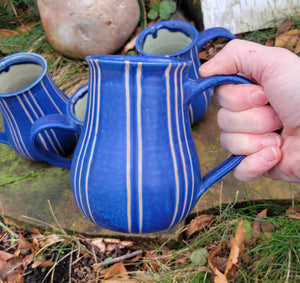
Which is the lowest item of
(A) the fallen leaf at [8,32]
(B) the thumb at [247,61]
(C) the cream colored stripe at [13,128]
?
(A) the fallen leaf at [8,32]

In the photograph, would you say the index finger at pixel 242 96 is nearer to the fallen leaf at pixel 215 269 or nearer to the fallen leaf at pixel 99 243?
the fallen leaf at pixel 215 269

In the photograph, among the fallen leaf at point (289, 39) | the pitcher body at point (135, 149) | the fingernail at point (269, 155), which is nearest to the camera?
the pitcher body at point (135, 149)

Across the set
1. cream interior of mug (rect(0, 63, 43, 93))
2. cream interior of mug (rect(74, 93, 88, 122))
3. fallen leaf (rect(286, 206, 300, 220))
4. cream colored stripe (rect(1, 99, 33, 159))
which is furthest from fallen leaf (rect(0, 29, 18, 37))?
fallen leaf (rect(286, 206, 300, 220))

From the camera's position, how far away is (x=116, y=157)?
0.80 meters

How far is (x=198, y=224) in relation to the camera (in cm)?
133

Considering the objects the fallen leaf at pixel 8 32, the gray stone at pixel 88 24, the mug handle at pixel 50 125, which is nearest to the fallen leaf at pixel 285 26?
the gray stone at pixel 88 24

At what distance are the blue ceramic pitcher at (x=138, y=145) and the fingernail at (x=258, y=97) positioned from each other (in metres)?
0.06

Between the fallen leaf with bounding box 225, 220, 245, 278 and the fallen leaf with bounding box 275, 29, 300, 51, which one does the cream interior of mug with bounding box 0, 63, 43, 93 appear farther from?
the fallen leaf with bounding box 275, 29, 300, 51

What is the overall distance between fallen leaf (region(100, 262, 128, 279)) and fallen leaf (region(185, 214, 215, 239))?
265 mm

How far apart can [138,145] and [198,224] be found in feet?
2.12

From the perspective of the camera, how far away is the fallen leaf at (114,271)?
49.7 inches

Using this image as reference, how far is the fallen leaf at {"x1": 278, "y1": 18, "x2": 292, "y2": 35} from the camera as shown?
1835 mm

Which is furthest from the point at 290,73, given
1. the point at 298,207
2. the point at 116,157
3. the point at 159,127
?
the point at 298,207

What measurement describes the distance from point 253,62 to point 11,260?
113 cm
